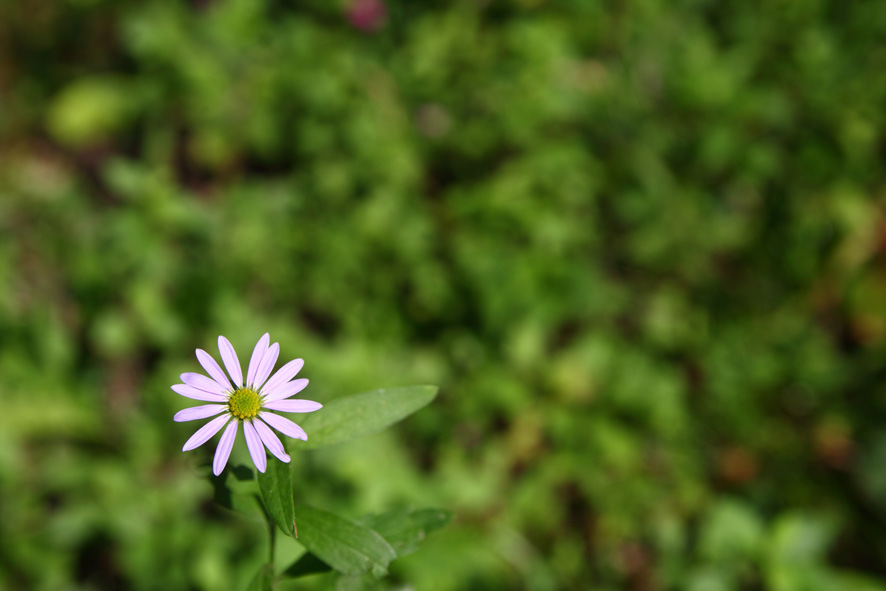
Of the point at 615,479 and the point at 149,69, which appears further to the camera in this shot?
the point at 149,69

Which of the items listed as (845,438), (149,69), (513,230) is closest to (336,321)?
(513,230)

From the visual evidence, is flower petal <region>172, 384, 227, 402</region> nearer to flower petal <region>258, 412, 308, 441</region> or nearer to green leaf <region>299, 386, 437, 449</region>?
flower petal <region>258, 412, 308, 441</region>

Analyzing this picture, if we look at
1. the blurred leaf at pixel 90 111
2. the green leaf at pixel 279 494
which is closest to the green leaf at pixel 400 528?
the green leaf at pixel 279 494

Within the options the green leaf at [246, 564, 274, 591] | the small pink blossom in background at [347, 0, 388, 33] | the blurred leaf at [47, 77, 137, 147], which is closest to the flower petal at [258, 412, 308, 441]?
the green leaf at [246, 564, 274, 591]

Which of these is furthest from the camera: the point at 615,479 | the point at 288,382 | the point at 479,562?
the point at 615,479

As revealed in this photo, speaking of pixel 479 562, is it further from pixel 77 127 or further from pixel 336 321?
pixel 77 127

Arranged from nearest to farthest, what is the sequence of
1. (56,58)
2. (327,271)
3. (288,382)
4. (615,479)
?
(288,382)
(615,479)
(327,271)
(56,58)

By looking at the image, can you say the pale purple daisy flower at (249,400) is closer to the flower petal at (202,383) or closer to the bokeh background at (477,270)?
the flower petal at (202,383)
